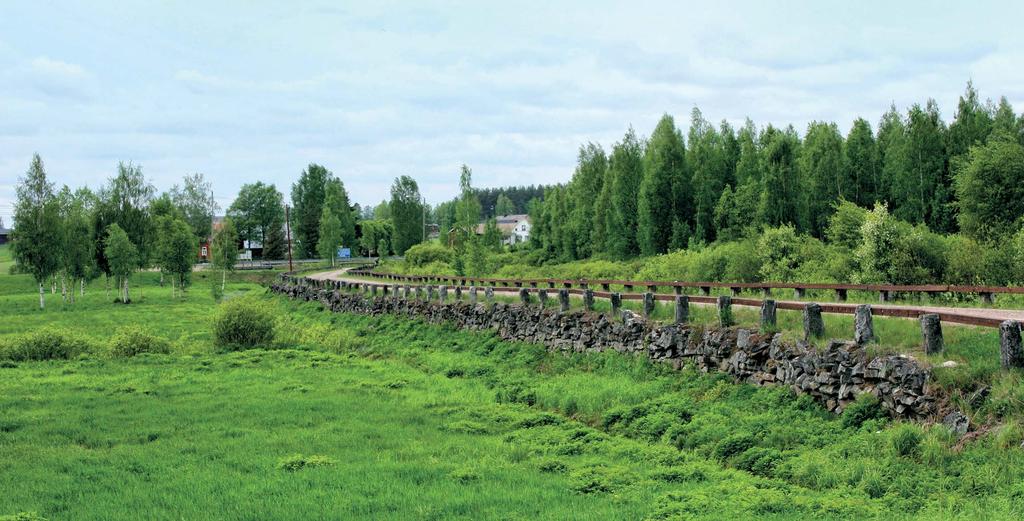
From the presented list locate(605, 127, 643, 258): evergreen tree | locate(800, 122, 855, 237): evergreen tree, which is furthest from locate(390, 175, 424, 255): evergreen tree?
locate(800, 122, 855, 237): evergreen tree

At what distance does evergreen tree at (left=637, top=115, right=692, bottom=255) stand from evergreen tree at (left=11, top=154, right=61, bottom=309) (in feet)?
139

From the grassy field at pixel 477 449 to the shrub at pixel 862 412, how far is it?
0.04 m

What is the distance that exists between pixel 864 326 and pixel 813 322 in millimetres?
1378

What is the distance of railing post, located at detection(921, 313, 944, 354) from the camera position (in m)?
11.9

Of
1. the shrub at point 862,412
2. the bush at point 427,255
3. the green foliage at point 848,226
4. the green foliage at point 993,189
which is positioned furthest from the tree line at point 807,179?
the shrub at point 862,412

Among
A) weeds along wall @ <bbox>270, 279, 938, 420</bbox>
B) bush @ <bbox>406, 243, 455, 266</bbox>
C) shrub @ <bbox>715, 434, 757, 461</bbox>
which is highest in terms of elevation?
bush @ <bbox>406, 243, 455, 266</bbox>

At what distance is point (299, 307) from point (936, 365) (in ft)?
145

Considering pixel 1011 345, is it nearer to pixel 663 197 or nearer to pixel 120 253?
pixel 663 197

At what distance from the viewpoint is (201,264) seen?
104688mm

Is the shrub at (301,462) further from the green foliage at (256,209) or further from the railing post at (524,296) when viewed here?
the green foliage at (256,209)

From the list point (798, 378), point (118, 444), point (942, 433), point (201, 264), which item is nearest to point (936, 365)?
point (942, 433)

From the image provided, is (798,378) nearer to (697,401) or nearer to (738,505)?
(697,401)

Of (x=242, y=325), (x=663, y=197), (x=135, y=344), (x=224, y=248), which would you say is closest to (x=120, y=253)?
(x=224, y=248)

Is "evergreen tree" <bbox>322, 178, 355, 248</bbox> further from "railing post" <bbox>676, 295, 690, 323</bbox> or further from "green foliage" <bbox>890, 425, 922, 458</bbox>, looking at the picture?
"green foliage" <bbox>890, 425, 922, 458</bbox>
